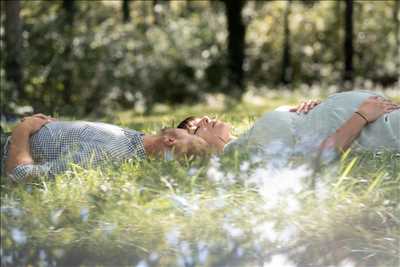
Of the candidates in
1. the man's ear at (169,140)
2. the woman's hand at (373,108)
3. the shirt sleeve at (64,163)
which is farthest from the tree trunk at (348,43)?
the shirt sleeve at (64,163)

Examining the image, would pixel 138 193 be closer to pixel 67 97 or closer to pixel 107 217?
pixel 107 217

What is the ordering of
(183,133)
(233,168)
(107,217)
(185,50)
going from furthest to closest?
(185,50) < (183,133) < (233,168) < (107,217)

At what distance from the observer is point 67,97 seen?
1221 cm

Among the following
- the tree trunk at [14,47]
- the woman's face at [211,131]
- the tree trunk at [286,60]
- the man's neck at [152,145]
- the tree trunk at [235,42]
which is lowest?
the tree trunk at [286,60]

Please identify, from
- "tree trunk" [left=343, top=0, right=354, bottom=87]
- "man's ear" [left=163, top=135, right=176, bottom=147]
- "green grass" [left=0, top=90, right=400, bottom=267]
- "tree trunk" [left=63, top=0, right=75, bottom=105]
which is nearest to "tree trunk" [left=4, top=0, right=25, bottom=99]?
"tree trunk" [left=63, top=0, right=75, bottom=105]

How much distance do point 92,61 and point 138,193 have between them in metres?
9.79

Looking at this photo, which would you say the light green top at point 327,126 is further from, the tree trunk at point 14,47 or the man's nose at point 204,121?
the tree trunk at point 14,47

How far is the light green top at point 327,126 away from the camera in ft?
11.9

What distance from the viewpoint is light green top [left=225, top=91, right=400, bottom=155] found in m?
3.62

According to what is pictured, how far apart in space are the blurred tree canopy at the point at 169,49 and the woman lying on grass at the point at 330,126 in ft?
18.0

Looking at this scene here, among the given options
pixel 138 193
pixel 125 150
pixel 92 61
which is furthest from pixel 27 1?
pixel 138 193

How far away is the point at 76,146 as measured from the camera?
3553mm

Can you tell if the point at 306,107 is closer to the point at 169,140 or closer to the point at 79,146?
the point at 169,140

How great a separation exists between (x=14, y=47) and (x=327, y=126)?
7.65m
